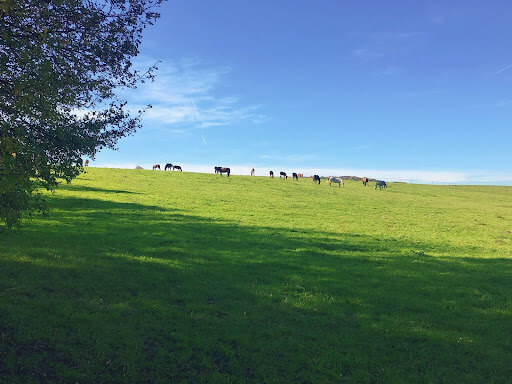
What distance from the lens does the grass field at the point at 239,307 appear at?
8398 millimetres

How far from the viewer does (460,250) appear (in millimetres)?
24750

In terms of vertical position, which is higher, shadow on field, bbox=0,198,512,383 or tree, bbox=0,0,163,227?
tree, bbox=0,0,163,227

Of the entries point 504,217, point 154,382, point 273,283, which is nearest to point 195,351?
point 154,382

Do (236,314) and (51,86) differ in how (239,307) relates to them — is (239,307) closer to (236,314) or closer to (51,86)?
(236,314)

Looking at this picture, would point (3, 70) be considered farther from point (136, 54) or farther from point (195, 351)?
point (195, 351)

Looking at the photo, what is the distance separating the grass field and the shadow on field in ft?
0.14

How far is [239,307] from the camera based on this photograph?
11.6 meters

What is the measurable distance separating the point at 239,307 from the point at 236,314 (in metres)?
0.56

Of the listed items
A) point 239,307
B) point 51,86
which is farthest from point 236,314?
point 51,86

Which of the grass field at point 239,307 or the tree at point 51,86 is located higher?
the tree at point 51,86

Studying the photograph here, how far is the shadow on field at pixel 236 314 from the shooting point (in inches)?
330

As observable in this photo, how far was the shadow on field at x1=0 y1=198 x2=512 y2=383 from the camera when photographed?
330 inches

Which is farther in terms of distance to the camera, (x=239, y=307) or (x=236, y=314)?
(x=239, y=307)

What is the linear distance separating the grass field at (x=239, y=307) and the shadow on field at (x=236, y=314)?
0.04 meters
